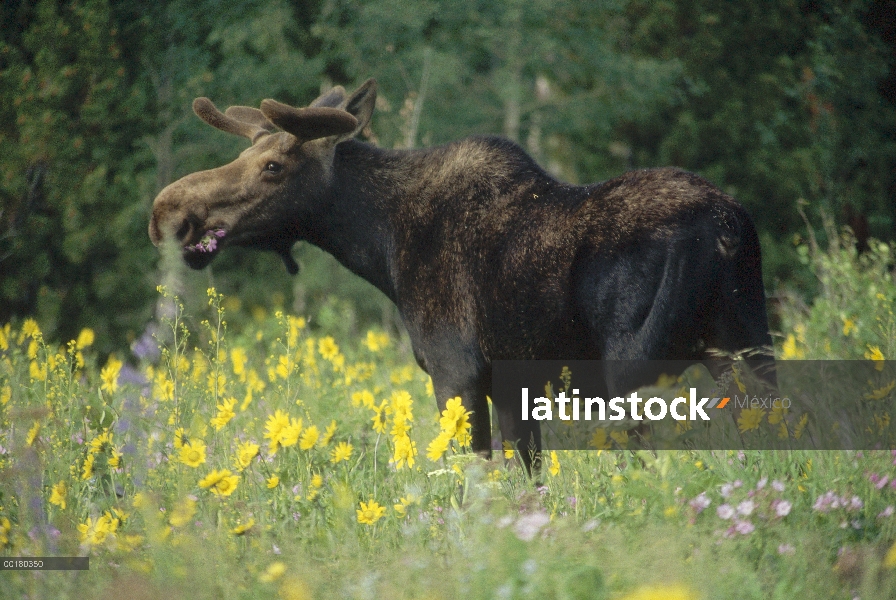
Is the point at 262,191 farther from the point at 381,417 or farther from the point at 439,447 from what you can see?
the point at 439,447

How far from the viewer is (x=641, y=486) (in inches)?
128

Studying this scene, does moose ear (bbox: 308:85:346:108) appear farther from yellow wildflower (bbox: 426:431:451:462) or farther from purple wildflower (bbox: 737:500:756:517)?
purple wildflower (bbox: 737:500:756:517)

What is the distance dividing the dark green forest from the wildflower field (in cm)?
325

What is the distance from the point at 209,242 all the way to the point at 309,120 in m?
0.83

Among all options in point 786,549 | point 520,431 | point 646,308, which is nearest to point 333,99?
point 520,431

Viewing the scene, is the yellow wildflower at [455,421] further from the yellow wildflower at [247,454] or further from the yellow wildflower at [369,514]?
the yellow wildflower at [247,454]

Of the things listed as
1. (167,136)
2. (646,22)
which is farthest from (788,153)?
(167,136)

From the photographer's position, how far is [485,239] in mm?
4496

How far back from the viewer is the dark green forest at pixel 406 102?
7996 mm

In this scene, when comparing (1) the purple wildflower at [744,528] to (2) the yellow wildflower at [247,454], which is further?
(2) the yellow wildflower at [247,454]

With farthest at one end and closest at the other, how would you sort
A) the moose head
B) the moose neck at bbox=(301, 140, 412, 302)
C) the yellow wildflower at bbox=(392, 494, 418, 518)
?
the moose neck at bbox=(301, 140, 412, 302)
the moose head
the yellow wildflower at bbox=(392, 494, 418, 518)

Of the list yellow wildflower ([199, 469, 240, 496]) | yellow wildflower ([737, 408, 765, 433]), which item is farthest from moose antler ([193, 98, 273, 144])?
yellow wildflower ([737, 408, 765, 433])

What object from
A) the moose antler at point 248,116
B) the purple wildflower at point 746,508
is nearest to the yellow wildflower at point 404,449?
the purple wildflower at point 746,508

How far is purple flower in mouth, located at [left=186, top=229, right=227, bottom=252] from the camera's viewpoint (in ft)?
16.0
